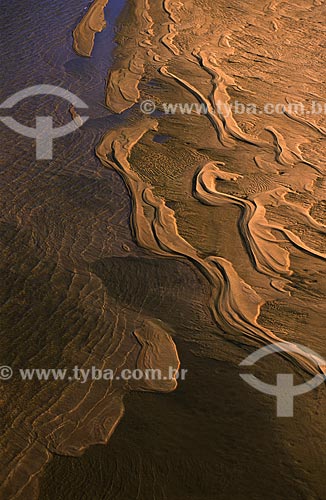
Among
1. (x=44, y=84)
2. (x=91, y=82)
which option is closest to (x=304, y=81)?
(x=91, y=82)

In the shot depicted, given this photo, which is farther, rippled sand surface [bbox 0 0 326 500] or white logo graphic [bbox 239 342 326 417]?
white logo graphic [bbox 239 342 326 417]

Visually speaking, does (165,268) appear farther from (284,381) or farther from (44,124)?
(44,124)

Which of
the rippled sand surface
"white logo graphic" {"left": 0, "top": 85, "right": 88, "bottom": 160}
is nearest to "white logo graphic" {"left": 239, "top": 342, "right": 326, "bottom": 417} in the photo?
the rippled sand surface

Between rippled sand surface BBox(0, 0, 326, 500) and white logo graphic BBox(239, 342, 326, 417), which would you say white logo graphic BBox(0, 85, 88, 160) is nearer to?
rippled sand surface BBox(0, 0, 326, 500)

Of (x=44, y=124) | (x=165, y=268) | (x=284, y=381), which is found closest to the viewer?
(x=284, y=381)

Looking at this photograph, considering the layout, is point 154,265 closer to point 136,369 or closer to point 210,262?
point 210,262

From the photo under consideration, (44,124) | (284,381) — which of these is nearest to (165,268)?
(284,381)

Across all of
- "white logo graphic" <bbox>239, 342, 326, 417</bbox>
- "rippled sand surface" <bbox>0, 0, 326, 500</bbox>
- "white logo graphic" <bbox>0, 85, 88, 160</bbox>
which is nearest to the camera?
"rippled sand surface" <bbox>0, 0, 326, 500</bbox>
